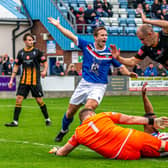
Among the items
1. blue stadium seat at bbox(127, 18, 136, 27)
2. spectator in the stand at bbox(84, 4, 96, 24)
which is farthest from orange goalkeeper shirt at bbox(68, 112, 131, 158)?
blue stadium seat at bbox(127, 18, 136, 27)

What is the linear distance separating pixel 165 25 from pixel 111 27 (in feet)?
90.0

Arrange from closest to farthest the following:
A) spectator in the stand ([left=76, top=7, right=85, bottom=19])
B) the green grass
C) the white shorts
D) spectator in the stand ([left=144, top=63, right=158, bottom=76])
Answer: the green grass < the white shorts < spectator in the stand ([left=144, top=63, right=158, bottom=76]) < spectator in the stand ([left=76, top=7, right=85, bottom=19])

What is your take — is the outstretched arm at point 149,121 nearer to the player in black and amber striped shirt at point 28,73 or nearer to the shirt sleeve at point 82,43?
the shirt sleeve at point 82,43

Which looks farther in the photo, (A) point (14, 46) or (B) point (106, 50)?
(A) point (14, 46)

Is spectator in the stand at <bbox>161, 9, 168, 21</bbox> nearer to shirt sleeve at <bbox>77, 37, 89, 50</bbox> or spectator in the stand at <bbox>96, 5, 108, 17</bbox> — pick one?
spectator in the stand at <bbox>96, 5, 108, 17</bbox>

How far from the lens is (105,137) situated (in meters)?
8.94

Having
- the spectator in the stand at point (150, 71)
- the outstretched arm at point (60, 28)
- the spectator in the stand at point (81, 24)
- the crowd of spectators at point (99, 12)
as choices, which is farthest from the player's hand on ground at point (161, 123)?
the spectator in the stand at point (81, 24)

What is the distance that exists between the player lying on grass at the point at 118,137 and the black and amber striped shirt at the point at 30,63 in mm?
5990

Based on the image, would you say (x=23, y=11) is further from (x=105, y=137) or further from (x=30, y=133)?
(x=105, y=137)

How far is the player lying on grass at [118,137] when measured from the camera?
8.91m

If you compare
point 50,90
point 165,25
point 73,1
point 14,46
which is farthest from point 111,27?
point 165,25

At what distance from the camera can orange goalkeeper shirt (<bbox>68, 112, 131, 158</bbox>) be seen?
891 centimetres

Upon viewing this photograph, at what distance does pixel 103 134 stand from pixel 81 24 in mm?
26797

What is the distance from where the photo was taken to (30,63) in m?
14.9
